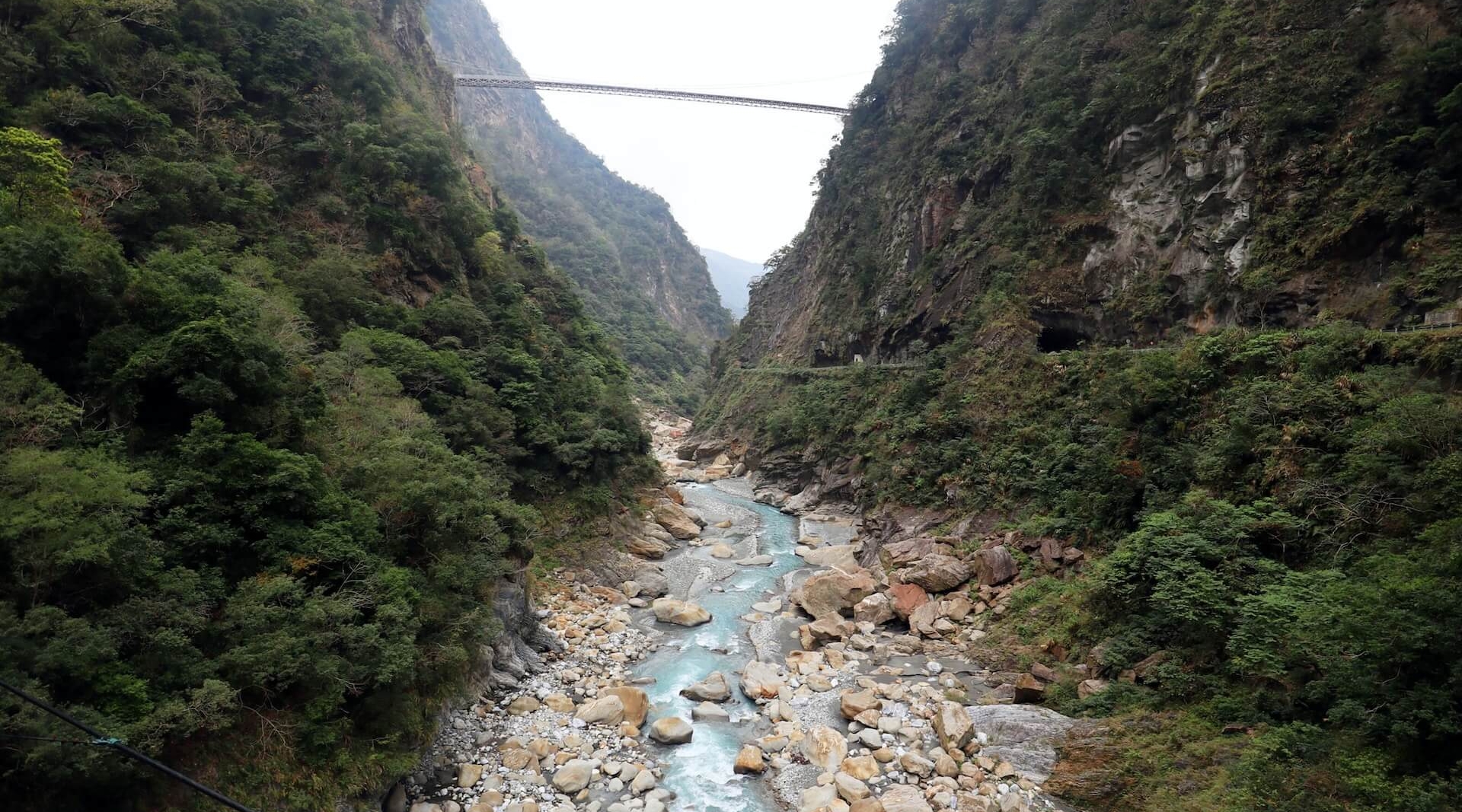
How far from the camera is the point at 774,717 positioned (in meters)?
12.2

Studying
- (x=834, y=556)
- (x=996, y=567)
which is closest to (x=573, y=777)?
(x=996, y=567)

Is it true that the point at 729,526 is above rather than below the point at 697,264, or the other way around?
below

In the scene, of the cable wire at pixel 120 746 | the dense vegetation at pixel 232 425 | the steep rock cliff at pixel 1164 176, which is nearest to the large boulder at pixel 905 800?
the dense vegetation at pixel 232 425

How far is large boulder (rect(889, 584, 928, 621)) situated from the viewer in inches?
625

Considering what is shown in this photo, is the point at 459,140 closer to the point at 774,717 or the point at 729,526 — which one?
the point at 729,526

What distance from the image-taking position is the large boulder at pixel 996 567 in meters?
15.3

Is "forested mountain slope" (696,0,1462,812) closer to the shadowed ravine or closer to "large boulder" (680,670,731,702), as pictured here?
the shadowed ravine

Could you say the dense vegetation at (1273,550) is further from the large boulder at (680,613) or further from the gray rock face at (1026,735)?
the large boulder at (680,613)

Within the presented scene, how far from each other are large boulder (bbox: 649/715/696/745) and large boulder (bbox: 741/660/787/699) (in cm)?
182

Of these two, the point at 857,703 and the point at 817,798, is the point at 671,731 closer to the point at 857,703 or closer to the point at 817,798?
the point at 817,798

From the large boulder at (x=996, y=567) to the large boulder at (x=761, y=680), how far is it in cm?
583

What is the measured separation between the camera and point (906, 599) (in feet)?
52.9

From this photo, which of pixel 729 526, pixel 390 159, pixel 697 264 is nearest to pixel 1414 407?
pixel 729 526

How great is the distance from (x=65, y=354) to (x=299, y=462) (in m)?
3.58
